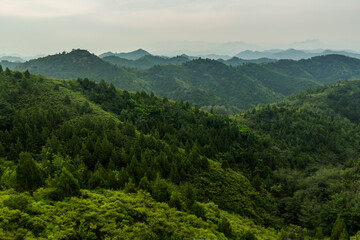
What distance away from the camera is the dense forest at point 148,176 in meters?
21.9

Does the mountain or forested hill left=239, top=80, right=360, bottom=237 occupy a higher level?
the mountain

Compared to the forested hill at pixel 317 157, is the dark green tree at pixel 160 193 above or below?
above

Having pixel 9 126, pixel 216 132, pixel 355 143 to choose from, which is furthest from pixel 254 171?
pixel 355 143

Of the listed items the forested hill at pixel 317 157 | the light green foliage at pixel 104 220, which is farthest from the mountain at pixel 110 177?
the forested hill at pixel 317 157

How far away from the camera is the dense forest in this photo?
21875 mm

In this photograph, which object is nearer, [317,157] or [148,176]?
[148,176]

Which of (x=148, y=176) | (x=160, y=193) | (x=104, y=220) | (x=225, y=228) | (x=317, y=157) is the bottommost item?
(x=317, y=157)

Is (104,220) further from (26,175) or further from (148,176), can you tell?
(148,176)

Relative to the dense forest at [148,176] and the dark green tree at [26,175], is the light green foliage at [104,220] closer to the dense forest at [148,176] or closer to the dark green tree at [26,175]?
the dense forest at [148,176]

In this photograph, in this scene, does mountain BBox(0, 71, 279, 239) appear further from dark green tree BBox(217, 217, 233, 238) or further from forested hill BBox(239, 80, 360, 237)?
forested hill BBox(239, 80, 360, 237)

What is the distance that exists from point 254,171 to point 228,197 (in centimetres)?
2299

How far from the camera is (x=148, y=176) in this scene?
37.7 meters

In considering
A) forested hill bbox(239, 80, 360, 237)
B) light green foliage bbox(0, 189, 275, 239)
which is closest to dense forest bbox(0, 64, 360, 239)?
light green foliage bbox(0, 189, 275, 239)

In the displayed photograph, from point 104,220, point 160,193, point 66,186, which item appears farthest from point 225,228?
point 66,186
